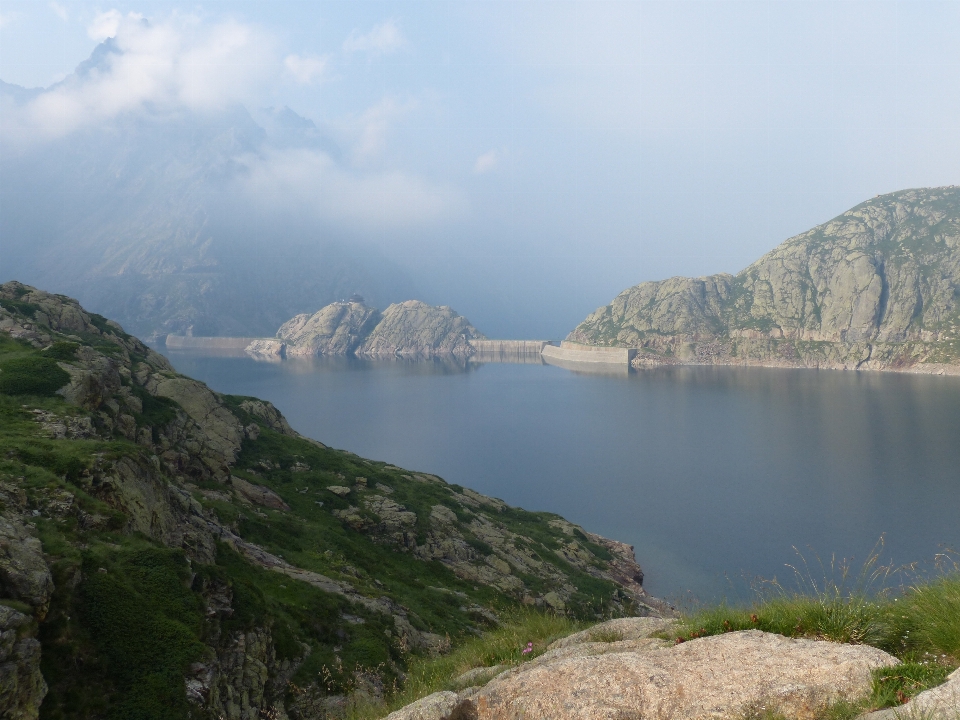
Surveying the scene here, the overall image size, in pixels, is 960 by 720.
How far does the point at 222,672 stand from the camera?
1429cm

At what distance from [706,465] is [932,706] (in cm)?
10771

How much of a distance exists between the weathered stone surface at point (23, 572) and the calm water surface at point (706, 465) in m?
32.0

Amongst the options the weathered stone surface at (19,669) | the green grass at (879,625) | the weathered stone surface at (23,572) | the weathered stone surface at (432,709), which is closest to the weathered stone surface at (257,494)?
the weathered stone surface at (23,572)

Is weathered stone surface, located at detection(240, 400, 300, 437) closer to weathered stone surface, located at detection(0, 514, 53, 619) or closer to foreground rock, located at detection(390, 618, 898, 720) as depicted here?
weathered stone surface, located at detection(0, 514, 53, 619)

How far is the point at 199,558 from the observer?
20109 mm

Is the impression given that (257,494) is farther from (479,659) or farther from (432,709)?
(432,709)

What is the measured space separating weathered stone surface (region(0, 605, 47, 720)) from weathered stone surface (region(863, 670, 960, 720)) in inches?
542

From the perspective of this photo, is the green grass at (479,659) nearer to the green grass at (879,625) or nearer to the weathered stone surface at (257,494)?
the green grass at (879,625)

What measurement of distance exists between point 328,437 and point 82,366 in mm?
99448

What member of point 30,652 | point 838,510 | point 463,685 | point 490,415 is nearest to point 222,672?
point 30,652

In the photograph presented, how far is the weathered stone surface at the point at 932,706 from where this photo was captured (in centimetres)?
522

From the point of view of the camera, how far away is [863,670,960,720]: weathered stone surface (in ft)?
17.1

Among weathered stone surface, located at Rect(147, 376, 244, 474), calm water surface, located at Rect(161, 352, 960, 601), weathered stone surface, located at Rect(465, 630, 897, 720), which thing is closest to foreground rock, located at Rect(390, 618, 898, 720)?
weathered stone surface, located at Rect(465, 630, 897, 720)

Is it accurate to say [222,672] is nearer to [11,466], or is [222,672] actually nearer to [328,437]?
[11,466]
